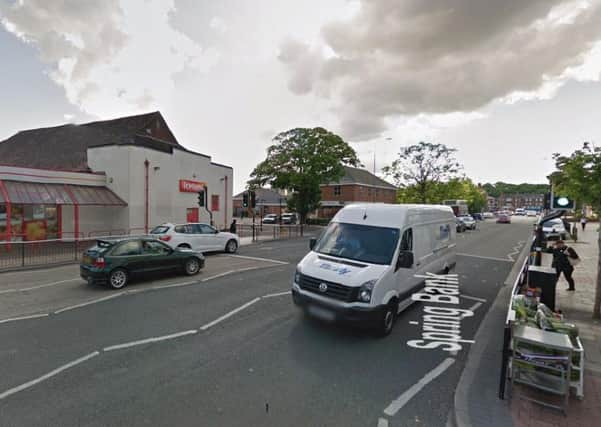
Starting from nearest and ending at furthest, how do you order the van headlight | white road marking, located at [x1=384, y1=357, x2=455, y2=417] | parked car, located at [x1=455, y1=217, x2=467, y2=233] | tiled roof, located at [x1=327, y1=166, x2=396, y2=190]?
white road marking, located at [x1=384, y1=357, x2=455, y2=417] < the van headlight < parked car, located at [x1=455, y1=217, x2=467, y2=233] < tiled roof, located at [x1=327, y1=166, x2=396, y2=190]

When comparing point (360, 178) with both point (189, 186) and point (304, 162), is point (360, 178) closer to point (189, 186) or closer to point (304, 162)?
point (304, 162)

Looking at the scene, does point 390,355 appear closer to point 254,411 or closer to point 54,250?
point 254,411

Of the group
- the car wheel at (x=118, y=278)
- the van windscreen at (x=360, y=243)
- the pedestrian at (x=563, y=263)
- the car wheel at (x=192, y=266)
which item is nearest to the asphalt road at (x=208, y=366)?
the car wheel at (x=118, y=278)

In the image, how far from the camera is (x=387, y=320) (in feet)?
17.0

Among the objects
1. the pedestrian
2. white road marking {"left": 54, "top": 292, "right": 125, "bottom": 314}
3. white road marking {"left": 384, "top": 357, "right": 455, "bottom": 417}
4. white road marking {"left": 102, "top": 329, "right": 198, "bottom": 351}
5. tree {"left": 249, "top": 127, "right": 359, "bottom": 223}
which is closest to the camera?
white road marking {"left": 384, "top": 357, "right": 455, "bottom": 417}

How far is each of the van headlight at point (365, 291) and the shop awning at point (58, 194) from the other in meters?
16.3

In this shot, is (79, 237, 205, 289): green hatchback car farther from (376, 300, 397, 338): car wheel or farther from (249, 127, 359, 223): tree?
(249, 127, 359, 223): tree

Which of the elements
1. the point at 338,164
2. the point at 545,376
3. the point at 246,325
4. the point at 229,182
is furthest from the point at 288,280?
the point at 338,164

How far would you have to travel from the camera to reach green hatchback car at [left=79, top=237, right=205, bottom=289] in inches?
310

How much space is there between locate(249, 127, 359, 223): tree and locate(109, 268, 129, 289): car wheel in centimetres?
2274

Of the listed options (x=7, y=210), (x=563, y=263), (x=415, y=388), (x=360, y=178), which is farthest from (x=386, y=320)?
(x=360, y=178)

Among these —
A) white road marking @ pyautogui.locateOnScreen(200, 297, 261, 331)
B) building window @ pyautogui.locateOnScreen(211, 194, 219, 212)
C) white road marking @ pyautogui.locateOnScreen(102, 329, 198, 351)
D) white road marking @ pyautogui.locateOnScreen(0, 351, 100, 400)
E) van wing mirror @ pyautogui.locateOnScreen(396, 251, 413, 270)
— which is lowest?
white road marking @ pyautogui.locateOnScreen(200, 297, 261, 331)

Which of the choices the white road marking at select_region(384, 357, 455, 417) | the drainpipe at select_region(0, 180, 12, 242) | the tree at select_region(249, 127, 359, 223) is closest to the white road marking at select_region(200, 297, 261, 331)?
the white road marking at select_region(384, 357, 455, 417)

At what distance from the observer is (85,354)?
14.5 feet
